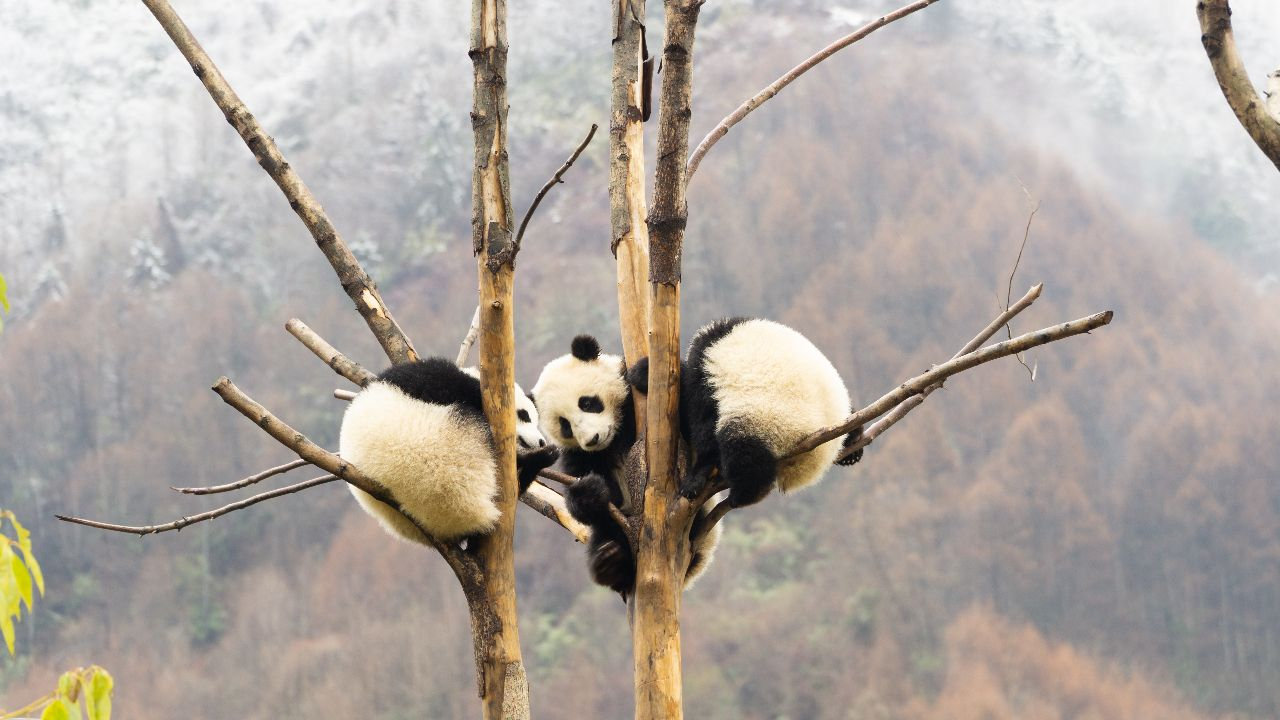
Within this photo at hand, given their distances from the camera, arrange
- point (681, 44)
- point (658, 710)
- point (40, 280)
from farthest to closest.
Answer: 1. point (40, 280)
2. point (658, 710)
3. point (681, 44)

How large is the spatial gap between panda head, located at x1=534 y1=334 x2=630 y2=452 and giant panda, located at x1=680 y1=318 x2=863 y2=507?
0.39 metres

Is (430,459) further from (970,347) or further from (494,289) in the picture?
(970,347)

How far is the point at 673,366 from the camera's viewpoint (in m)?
2.64

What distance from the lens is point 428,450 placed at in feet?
8.54

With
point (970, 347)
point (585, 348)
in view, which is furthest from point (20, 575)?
point (970, 347)

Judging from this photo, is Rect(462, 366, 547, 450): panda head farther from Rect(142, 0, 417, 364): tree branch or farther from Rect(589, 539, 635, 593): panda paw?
Rect(589, 539, 635, 593): panda paw

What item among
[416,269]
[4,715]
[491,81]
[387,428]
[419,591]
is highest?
[416,269]

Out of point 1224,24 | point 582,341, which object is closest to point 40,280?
point 582,341

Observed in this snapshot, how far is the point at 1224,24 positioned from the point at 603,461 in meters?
2.04

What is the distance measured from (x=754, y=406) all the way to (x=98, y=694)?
5.39ft

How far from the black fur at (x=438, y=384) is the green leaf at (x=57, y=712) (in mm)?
1232

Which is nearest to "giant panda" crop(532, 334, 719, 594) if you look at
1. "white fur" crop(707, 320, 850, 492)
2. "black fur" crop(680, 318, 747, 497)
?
"black fur" crop(680, 318, 747, 497)

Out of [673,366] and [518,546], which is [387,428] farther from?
[518,546]

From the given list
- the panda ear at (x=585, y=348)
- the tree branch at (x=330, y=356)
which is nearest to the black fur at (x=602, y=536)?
the panda ear at (x=585, y=348)
